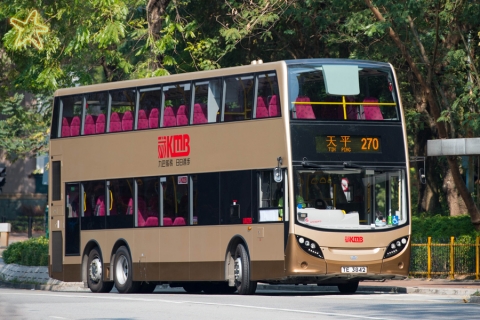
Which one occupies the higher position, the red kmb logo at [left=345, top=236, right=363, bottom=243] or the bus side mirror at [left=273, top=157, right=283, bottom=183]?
the bus side mirror at [left=273, top=157, right=283, bottom=183]

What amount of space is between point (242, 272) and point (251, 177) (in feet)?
5.83

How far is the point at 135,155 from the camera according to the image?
77.9 ft

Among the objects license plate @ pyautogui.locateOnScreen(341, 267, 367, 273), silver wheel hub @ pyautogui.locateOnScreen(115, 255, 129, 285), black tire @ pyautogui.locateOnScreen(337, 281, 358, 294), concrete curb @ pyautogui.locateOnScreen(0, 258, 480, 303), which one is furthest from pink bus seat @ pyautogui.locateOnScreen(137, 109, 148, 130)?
license plate @ pyautogui.locateOnScreen(341, 267, 367, 273)

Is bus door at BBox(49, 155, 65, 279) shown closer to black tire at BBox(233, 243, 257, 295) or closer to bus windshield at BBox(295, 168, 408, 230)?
black tire at BBox(233, 243, 257, 295)

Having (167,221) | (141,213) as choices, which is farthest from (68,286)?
(167,221)

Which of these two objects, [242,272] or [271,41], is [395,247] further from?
[271,41]

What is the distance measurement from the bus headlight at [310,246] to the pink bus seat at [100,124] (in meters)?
6.21

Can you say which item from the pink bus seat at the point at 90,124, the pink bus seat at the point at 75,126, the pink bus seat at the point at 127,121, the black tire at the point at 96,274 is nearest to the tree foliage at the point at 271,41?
the pink bus seat at the point at 75,126

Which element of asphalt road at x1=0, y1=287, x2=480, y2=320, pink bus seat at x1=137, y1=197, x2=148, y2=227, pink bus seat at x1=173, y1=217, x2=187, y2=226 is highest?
pink bus seat at x1=137, y1=197, x2=148, y2=227

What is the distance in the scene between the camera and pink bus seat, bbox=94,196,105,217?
24641mm

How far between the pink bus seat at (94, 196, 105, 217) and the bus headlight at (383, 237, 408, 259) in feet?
22.5

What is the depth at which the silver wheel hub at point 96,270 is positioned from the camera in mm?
24828

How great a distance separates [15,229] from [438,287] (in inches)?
1660

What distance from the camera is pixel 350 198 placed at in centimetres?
2066
